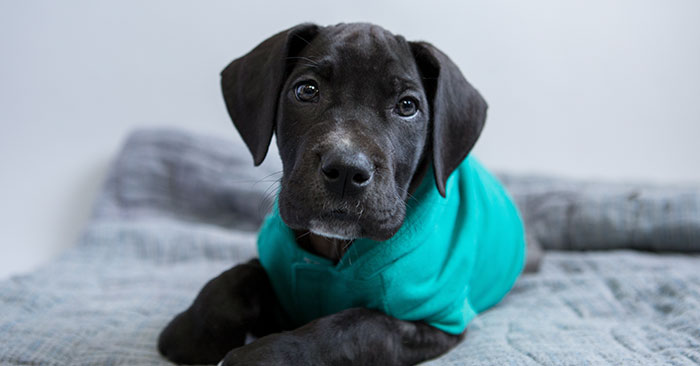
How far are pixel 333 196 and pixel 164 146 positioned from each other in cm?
278

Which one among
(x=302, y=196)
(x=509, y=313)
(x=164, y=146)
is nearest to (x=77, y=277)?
(x=164, y=146)

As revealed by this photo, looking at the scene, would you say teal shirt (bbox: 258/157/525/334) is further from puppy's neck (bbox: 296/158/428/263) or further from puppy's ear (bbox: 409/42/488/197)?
puppy's ear (bbox: 409/42/488/197)

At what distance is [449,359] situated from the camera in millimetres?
2053

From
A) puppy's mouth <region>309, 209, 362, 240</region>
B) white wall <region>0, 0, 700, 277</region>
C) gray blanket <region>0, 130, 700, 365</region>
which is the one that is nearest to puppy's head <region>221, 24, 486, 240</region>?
puppy's mouth <region>309, 209, 362, 240</region>

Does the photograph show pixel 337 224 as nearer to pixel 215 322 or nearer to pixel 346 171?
pixel 346 171

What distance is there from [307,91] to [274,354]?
80 cm

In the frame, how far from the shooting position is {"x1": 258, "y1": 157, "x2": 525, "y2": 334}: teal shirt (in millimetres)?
1997

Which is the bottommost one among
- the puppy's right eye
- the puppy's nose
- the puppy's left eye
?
the puppy's nose

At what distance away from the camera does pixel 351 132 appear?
1.79 metres

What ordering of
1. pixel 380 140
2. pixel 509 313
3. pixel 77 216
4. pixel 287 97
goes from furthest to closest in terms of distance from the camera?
pixel 77 216
pixel 509 313
pixel 287 97
pixel 380 140

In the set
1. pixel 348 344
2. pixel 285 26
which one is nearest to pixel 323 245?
pixel 348 344

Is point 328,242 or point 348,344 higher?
point 328,242

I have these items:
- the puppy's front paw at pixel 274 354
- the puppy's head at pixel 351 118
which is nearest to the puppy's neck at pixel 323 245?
the puppy's head at pixel 351 118

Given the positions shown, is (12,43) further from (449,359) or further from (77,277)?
(449,359)
